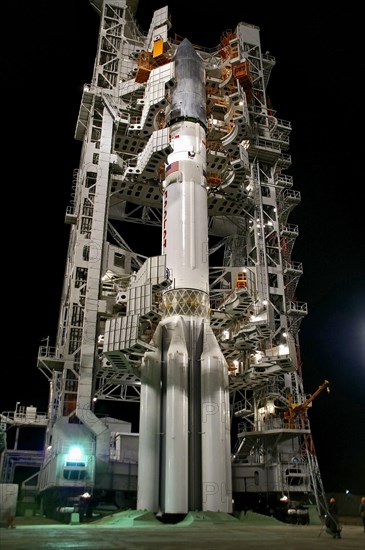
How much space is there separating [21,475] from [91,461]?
4609cm

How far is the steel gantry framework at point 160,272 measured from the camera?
2920 centimetres

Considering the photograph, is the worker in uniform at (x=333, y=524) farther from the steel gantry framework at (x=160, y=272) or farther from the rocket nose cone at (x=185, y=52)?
the rocket nose cone at (x=185, y=52)

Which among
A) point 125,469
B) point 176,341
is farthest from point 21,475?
point 176,341

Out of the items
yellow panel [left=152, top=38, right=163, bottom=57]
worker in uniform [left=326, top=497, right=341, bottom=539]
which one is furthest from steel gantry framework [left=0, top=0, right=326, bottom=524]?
worker in uniform [left=326, top=497, right=341, bottom=539]

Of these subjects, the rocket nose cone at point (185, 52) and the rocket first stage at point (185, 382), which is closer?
the rocket first stage at point (185, 382)

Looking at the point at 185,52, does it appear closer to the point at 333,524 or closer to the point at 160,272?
the point at 160,272

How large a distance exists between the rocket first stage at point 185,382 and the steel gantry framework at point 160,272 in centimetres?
91

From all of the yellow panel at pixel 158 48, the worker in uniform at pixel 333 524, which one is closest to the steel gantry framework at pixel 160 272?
the yellow panel at pixel 158 48

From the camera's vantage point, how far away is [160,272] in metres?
27.7

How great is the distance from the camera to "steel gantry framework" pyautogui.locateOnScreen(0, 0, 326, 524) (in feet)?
95.8

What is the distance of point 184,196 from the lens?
30.8 meters

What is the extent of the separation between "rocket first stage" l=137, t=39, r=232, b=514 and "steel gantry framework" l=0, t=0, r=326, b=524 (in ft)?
2.98

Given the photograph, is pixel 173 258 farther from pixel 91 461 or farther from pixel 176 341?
pixel 91 461

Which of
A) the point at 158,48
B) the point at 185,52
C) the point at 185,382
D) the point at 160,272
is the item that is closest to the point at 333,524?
the point at 185,382
